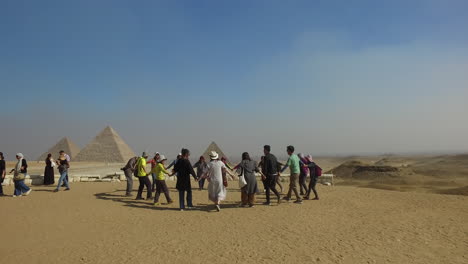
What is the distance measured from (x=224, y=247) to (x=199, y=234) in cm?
92

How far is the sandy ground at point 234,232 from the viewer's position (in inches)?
180

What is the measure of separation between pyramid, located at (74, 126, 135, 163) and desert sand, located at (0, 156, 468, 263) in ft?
115

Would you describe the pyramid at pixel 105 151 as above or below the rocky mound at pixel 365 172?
above

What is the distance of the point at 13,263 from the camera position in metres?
4.33

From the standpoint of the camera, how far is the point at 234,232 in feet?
19.0

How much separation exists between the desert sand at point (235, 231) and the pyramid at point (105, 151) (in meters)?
35.1

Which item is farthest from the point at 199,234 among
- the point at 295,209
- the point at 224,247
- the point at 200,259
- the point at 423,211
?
the point at 423,211

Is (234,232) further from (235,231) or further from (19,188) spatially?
(19,188)

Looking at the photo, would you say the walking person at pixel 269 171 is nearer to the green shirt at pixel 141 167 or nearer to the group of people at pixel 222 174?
the group of people at pixel 222 174

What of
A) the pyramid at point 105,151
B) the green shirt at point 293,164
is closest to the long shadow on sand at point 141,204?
Answer: the green shirt at point 293,164

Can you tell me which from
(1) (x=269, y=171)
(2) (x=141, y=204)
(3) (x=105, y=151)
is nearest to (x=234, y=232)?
(1) (x=269, y=171)

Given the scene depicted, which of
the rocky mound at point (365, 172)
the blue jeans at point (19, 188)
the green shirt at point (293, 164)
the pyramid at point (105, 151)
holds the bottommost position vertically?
the rocky mound at point (365, 172)

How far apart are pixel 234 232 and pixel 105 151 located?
42.3 metres

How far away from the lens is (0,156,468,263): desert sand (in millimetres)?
4574
